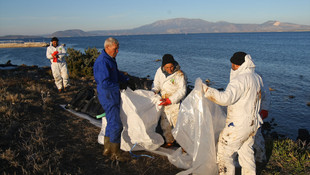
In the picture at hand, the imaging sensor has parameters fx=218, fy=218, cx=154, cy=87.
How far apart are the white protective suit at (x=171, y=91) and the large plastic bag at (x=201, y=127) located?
0.60 m

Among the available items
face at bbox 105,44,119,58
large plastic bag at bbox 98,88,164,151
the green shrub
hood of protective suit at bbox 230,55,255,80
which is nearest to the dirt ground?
large plastic bag at bbox 98,88,164,151

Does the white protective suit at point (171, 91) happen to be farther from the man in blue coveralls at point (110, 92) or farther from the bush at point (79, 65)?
the bush at point (79, 65)

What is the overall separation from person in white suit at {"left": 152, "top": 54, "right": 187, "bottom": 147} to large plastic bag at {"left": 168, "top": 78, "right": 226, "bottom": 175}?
61 cm

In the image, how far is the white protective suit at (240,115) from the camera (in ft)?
9.57

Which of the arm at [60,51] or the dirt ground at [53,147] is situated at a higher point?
the arm at [60,51]

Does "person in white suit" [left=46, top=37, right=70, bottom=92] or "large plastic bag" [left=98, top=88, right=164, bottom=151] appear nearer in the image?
"large plastic bag" [left=98, top=88, right=164, bottom=151]

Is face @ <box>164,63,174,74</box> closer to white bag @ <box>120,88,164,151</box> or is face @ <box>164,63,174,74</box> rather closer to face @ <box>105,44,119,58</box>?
white bag @ <box>120,88,164,151</box>

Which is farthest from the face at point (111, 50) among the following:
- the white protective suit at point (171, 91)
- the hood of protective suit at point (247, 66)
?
the hood of protective suit at point (247, 66)

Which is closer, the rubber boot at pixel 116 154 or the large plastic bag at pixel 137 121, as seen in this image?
the rubber boot at pixel 116 154

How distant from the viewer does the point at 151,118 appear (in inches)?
172

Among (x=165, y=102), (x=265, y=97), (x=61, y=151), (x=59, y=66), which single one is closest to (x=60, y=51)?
(x=59, y=66)

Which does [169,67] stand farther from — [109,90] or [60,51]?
[60,51]

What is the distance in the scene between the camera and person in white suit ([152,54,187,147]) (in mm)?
4203

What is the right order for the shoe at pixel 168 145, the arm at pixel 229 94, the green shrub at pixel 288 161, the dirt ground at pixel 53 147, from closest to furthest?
the arm at pixel 229 94 → the dirt ground at pixel 53 147 → the green shrub at pixel 288 161 → the shoe at pixel 168 145
